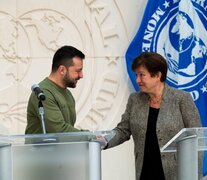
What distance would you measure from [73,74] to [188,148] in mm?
1282

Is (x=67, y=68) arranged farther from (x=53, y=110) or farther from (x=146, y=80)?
(x=146, y=80)

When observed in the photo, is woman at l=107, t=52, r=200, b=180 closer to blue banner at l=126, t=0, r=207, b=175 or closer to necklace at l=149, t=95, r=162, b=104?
necklace at l=149, t=95, r=162, b=104

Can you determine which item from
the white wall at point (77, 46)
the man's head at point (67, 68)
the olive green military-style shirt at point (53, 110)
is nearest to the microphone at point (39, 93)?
the olive green military-style shirt at point (53, 110)

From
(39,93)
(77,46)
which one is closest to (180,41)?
(77,46)

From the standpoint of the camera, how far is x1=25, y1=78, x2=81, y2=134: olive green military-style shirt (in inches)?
174

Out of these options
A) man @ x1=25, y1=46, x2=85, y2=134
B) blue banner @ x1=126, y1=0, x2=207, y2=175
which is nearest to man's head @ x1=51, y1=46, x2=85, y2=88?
man @ x1=25, y1=46, x2=85, y2=134

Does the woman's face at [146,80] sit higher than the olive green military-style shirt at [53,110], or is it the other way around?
the woman's face at [146,80]

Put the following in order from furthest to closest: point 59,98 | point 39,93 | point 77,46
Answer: point 77,46, point 59,98, point 39,93

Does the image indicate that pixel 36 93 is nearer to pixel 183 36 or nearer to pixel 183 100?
pixel 183 100

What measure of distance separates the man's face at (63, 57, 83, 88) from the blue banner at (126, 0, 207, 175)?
2.11m

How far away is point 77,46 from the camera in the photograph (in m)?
6.94

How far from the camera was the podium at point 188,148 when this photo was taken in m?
3.64

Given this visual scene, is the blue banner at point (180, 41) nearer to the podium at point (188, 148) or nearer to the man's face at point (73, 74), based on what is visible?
the man's face at point (73, 74)

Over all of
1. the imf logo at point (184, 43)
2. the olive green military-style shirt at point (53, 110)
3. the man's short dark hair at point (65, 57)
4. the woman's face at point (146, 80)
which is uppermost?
the imf logo at point (184, 43)
